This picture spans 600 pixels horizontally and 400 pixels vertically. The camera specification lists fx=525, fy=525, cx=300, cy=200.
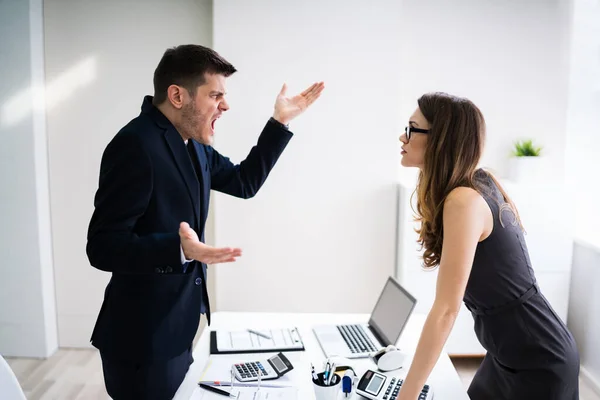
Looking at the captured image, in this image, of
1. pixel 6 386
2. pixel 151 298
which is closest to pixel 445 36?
pixel 151 298

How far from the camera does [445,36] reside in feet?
12.3

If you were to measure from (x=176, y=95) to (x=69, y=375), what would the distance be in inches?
97.1

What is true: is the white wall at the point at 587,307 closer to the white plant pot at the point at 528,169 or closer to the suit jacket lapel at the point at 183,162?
the white plant pot at the point at 528,169

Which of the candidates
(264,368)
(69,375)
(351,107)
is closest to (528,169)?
(351,107)

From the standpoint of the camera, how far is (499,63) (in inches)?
148

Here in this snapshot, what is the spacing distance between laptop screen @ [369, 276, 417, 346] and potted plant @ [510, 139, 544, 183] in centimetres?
184

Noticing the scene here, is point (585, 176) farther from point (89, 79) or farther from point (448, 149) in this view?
point (89, 79)

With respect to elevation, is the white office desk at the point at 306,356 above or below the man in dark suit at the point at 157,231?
below

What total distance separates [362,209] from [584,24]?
6.47 feet

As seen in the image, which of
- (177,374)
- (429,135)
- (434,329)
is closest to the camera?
(434,329)

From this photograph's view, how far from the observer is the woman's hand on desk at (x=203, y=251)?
1.46 metres

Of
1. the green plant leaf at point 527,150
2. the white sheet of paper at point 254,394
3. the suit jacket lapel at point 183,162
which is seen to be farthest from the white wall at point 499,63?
the white sheet of paper at point 254,394

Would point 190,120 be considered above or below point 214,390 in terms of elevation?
above

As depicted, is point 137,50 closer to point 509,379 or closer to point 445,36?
point 445,36
